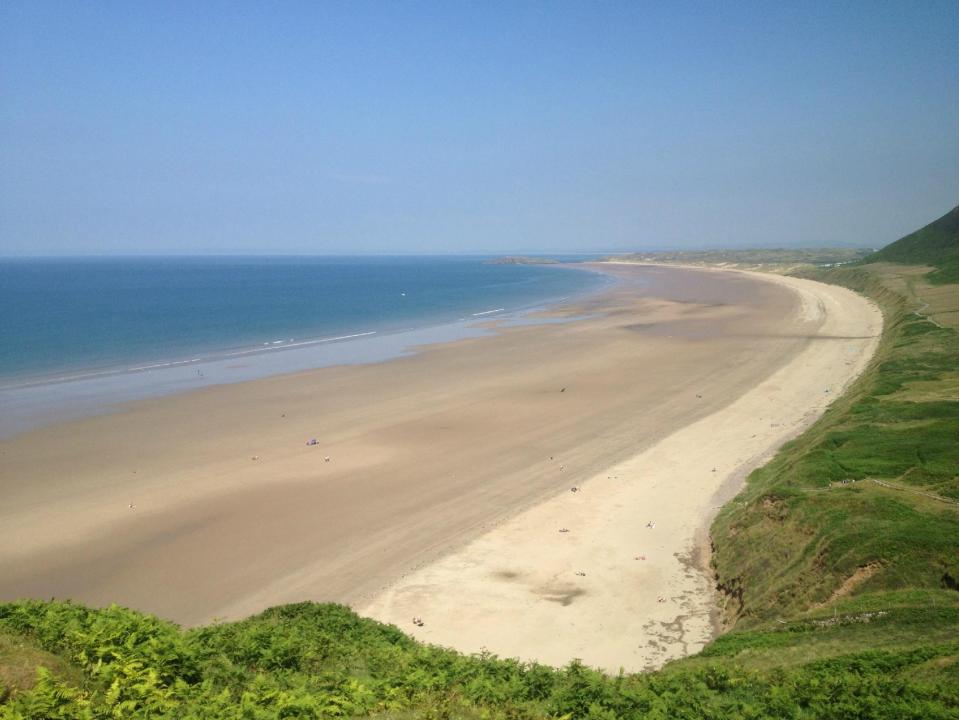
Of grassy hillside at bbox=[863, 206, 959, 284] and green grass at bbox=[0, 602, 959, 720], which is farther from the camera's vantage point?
grassy hillside at bbox=[863, 206, 959, 284]

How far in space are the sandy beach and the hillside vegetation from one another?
Answer: 8.20 ft

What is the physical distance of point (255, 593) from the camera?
1734 cm

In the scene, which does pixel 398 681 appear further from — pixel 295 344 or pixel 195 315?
pixel 195 315

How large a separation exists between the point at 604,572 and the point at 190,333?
55.0 metres

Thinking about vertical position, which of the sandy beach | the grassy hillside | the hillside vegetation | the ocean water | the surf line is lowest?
the sandy beach

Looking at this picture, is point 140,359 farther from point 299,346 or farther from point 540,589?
point 540,589

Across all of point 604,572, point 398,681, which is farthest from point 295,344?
point 398,681

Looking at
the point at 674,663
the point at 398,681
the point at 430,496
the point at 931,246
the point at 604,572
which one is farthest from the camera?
the point at 931,246

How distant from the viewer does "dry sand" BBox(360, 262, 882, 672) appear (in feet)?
48.4

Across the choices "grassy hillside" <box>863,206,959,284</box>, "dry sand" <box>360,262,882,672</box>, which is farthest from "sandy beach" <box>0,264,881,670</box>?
"grassy hillside" <box>863,206,959,284</box>

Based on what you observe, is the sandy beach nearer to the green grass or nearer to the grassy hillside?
the green grass

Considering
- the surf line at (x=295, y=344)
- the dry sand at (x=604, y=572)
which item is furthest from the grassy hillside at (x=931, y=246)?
the dry sand at (x=604, y=572)

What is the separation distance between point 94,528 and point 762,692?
20.1 meters

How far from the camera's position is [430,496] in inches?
920
